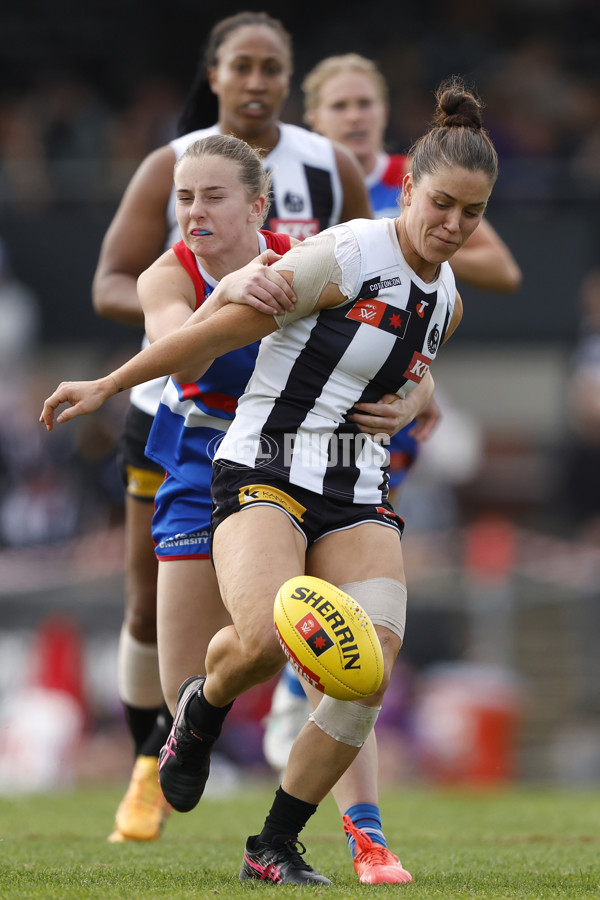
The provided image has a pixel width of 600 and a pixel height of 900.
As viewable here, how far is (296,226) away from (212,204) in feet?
3.84

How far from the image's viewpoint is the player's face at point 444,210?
150 inches

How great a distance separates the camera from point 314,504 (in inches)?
153

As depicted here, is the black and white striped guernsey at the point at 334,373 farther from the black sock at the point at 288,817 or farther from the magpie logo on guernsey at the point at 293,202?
the magpie logo on guernsey at the point at 293,202

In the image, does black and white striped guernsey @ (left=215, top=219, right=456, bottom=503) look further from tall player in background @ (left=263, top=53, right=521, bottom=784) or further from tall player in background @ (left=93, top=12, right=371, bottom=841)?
tall player in background @ (left=263, top=53, right=521, bottom=784)

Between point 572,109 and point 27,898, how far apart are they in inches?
486

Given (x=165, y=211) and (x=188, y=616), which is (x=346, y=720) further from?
(x=165, y=211)

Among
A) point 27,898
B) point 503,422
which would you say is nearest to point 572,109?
point 503,422

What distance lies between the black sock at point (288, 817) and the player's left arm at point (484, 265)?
2.53 m

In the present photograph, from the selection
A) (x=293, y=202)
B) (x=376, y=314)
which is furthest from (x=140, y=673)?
(x=376, y=314)

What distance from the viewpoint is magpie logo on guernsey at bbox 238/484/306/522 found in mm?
3805

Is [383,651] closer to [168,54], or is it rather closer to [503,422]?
[503,422]

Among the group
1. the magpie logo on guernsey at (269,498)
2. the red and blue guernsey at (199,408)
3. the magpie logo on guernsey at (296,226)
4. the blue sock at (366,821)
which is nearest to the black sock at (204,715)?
the blue sock at (366,821)

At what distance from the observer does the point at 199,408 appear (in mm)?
4262

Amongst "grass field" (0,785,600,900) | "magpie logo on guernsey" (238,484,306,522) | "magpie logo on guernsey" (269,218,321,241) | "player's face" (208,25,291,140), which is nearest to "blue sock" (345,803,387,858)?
"grass field" (0,785,600,900)
